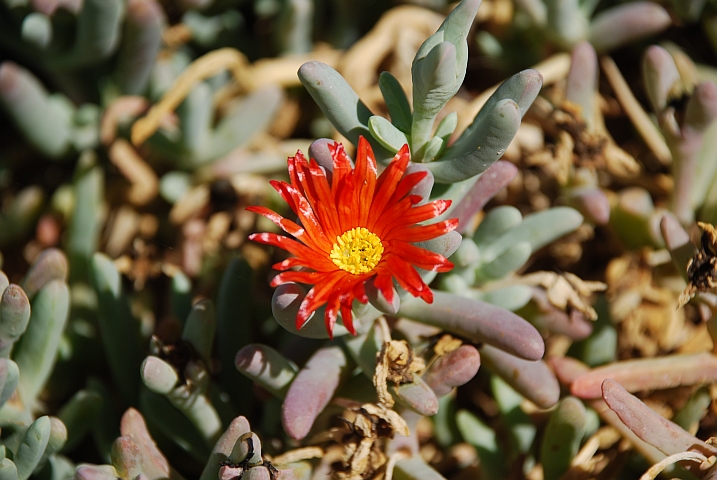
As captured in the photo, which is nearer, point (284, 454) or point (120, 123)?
point (284, 454)

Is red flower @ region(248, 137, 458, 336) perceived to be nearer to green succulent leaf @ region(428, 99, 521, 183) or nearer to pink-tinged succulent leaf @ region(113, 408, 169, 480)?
green succulent leaf @ region(428, 99, 521, 183)

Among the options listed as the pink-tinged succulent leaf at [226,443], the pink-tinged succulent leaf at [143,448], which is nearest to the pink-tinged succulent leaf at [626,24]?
the pink-tinged succulent leaf at [226,443]

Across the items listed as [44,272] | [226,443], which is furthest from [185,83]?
[226,443]

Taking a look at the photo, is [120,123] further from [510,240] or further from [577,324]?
[577,324]

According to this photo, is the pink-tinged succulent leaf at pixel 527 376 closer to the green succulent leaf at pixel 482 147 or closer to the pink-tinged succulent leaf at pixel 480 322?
the pink-tinged succulent leaf at pixel 480 322

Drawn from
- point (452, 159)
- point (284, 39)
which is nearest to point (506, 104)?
point (452, 159)

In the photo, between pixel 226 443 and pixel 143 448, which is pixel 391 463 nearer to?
pixel 226 443
